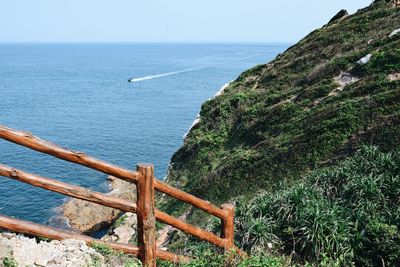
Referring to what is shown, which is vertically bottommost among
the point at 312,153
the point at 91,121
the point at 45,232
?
the point at 91,121

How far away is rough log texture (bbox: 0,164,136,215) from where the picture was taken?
5.39 m

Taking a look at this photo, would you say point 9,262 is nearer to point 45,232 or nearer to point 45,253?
point 45,253

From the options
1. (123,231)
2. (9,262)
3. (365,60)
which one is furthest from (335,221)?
(123,231)

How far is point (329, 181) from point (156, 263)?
601 centimetres

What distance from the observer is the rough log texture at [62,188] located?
539 cm

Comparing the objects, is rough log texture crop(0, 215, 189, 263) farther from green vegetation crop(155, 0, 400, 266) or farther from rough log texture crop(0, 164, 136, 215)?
green vegetation crop(155, 0, 400, 266)

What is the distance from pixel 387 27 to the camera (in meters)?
26.9

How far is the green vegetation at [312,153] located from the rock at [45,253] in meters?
1.88

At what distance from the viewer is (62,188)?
5.68 m

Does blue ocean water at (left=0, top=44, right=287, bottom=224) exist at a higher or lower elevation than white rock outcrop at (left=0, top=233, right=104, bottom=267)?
lower

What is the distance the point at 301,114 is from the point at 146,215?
644 inches

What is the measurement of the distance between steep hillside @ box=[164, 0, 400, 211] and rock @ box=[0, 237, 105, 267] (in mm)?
11412

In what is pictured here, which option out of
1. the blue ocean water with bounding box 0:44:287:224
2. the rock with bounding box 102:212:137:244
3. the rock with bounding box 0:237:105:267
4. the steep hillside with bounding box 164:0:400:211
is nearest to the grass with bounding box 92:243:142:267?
the rock with bounding box 0:237:105:267

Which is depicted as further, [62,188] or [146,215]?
[146,215]
